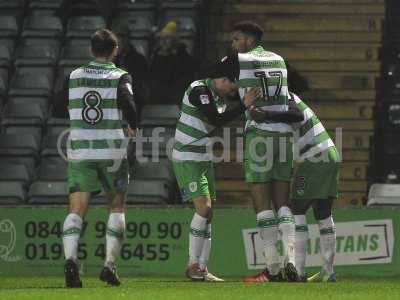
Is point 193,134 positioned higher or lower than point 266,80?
lower

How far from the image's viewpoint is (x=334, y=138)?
14828 mm

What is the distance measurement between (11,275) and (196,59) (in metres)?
4.19

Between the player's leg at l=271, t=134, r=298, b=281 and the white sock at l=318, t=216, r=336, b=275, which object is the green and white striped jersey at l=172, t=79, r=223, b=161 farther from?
the white sock at l=318, t=216, r=336, b=275

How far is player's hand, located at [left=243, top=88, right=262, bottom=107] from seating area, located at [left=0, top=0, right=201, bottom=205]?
3.85 meters

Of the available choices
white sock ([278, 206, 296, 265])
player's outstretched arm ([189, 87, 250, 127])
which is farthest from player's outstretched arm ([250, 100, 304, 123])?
white sock ([278, 206, 296, 265])

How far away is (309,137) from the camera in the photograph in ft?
33.7

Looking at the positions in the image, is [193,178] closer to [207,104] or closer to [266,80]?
[207,104]

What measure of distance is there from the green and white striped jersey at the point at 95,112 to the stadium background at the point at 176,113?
10.3 feet

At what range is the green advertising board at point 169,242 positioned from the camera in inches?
479

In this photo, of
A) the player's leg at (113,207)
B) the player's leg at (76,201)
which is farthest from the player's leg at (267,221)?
the player's leg at (76,201)

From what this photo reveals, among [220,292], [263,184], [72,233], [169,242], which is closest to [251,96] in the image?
[263,184]

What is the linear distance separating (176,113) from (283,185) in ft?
16.0

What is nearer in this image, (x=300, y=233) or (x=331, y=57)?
(x=300, y=233)

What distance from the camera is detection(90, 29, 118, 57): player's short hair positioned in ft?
30.2
